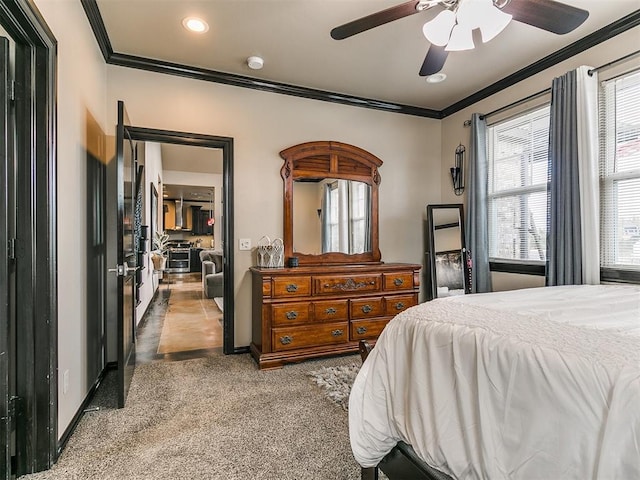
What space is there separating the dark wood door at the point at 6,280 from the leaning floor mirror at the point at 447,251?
11.8 feet

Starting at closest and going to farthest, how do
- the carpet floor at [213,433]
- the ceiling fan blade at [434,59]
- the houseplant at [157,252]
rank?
the carpet floor at [213,433] → the ceiling fan blade at [434,59] → the houseplant at [157,252]

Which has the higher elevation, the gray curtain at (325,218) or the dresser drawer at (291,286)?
the gray curtain at (325,218)

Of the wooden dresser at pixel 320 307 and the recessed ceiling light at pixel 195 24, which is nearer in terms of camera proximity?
the recessed ceiling light at pixel 195 24

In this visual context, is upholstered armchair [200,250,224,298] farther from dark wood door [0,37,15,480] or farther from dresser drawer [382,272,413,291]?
dark wood door [0,37,15,480]

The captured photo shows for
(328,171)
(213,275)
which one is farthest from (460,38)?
(213,275)

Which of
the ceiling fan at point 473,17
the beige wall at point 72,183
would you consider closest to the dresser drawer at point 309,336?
the beige wall at point 72,183

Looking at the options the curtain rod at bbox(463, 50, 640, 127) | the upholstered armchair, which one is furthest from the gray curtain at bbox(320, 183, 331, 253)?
the upholstered armchair

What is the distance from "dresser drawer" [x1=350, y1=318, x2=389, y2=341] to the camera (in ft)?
11.1

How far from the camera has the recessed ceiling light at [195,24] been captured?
8.35 ft

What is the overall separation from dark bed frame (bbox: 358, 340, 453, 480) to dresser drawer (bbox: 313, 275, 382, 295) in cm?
186

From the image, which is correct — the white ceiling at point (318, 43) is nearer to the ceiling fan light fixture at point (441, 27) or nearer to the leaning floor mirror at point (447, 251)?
the ceiling fan light fixture at point (441, 27)

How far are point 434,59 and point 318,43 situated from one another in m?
1.03

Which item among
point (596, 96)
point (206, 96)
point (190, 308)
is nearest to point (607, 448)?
point (596, 96)

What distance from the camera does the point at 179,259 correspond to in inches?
428
